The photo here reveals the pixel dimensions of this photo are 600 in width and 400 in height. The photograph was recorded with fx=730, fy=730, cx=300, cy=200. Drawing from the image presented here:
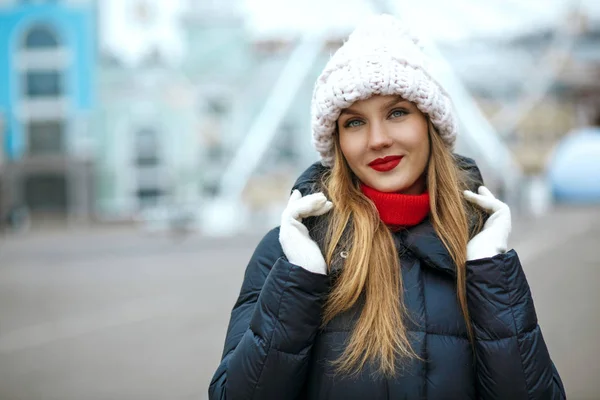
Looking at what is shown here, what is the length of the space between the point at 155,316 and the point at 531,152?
31.5m

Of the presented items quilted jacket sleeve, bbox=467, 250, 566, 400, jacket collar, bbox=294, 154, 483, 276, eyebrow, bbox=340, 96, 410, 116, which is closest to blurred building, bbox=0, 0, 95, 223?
jacket collar, bbox=294, 154, 483, 276

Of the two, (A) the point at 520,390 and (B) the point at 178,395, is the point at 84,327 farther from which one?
(A) the point at 520,390

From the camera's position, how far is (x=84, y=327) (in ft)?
23.7

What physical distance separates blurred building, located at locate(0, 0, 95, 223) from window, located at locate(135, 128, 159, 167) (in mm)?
2128

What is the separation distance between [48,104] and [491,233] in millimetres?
32872

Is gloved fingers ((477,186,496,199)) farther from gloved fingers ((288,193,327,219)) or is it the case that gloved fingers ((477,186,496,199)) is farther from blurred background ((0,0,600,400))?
blurred background ((0,0,600,400))

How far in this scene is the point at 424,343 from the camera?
63.5 inches

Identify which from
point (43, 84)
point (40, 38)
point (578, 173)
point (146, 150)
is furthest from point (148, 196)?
point (578, 173)

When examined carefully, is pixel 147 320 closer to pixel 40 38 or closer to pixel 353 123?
pixel 353 123

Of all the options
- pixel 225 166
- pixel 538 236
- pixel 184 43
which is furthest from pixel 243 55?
pixel 538 236

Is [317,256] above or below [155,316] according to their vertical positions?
above

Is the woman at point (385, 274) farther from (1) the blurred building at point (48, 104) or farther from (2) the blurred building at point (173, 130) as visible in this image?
(1) the blurred building at point (48, 104)

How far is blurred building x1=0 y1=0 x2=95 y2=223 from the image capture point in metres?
31.8

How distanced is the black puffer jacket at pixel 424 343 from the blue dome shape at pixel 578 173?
1.46 meters
